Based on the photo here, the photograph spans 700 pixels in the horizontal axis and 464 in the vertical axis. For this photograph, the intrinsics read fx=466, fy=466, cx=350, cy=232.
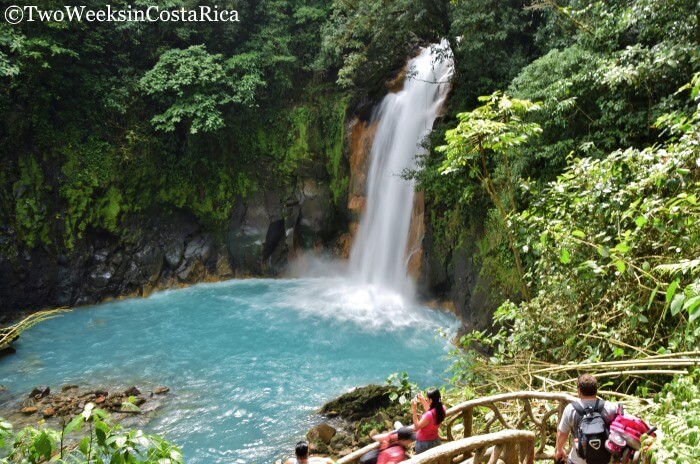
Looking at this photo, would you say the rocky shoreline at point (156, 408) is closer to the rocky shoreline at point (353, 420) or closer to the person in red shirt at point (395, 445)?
the rocky shoreline at point (353, 420)

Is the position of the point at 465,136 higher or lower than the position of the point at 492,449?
higher

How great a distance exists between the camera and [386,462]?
3840 mm

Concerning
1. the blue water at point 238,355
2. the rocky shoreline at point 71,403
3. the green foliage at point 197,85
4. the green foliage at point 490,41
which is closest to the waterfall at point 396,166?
the blue water at point 238,355

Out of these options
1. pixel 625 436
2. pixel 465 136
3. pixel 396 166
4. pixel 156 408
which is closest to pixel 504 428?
pixel 625 436

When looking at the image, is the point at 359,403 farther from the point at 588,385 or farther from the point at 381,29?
the point at 381,29

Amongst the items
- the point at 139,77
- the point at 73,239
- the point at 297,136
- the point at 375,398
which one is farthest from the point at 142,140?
the point at 375,398

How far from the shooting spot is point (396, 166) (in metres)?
13.3

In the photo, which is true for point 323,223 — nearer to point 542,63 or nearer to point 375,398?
point 375,398

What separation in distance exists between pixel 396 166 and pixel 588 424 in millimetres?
10757

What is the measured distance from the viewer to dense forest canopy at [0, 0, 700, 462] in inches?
182

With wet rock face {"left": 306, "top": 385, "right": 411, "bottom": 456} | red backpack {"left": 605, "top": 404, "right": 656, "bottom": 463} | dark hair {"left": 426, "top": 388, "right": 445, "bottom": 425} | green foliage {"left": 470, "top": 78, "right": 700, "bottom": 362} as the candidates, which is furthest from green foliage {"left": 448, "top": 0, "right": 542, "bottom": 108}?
red backpack {"left": 605, "top": 404, "right": 656, "bottom": 463}

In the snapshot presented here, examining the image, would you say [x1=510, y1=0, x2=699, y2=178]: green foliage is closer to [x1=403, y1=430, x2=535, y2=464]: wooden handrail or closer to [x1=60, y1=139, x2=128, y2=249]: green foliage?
[x1=403, y1=430, x2=535, y2=464]: wooden handrail

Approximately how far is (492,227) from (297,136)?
27.9 feet
